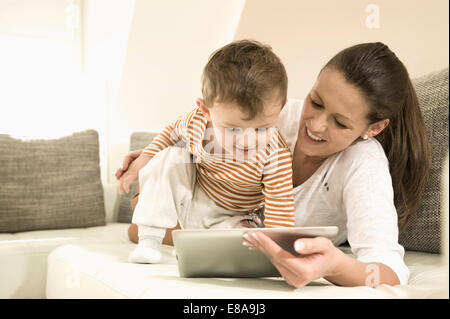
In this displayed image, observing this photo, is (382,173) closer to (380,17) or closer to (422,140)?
(422,140)

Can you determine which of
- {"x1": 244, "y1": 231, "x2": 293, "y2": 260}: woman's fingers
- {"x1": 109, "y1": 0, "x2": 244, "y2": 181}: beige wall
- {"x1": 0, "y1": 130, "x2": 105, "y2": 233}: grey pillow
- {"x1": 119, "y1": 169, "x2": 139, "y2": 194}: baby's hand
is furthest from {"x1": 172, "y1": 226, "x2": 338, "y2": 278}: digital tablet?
{"x1": 109, "y1": 0, "x2": 244, "y2": 181}: beige wall

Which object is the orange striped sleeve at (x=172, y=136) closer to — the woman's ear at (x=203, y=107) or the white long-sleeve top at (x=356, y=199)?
the woman's ear at (x=203, y=107)

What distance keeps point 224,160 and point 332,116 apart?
317 mm

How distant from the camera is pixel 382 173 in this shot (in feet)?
3.93

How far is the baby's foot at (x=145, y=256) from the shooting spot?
1195mm

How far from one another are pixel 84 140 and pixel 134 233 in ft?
2.52

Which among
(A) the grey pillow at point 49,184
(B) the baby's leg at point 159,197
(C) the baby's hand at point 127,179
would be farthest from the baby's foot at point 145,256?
(A) the grey pillow at point 49,184

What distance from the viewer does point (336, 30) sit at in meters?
2.07

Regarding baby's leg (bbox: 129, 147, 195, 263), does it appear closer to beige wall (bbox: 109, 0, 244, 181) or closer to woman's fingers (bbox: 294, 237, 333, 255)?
woman's fingers (bbox: 294, 237, 333, 255)

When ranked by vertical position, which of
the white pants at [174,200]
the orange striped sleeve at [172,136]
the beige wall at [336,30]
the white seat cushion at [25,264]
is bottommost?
the white seat cushion at [25,264]

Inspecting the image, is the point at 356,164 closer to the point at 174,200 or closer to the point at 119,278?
the point at 174,200

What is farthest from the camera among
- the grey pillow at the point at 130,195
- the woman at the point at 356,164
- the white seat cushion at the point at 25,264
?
the grey pillow at the point at 130,195

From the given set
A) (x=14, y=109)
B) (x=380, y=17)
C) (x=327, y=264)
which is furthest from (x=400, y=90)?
(x=14, y=109)

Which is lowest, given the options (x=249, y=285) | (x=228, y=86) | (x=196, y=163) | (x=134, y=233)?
(x=134, y=233)
